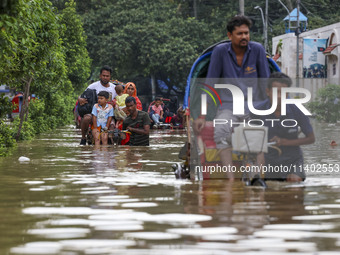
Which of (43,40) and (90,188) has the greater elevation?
(43,40)

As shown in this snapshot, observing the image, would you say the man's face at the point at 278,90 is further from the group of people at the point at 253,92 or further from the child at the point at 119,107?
the child at the point at 119,107

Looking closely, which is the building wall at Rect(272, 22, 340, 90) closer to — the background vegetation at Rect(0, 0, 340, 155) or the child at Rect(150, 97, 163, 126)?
the background vegetation at Rect(0, 0, 340, 155)

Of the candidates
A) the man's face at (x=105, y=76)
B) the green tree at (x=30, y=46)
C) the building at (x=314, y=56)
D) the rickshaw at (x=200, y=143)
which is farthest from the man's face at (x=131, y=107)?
the building at (x=314, y=56)

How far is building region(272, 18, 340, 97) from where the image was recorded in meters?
49.3

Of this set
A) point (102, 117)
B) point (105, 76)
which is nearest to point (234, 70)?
point (102, 117)

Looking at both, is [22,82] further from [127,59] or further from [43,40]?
[127,59]

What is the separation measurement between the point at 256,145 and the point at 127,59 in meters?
46.4

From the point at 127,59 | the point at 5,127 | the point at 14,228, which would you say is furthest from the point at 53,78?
the point at 127,59

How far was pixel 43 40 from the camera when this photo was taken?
19.8 metres

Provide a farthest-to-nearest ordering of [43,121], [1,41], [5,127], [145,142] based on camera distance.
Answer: [43,121]
[145,142]
[5,127]
[1,41]

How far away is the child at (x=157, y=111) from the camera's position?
34938mm

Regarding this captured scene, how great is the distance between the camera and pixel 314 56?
178 ft

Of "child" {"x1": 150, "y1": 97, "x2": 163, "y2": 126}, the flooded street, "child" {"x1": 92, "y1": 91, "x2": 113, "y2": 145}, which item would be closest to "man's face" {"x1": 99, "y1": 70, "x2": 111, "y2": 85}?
"child" {"x1": 92, "y1": 91, "x2": 113, "y2": 145}

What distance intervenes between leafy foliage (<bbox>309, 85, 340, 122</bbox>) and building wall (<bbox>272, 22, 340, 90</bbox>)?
23.3ft
